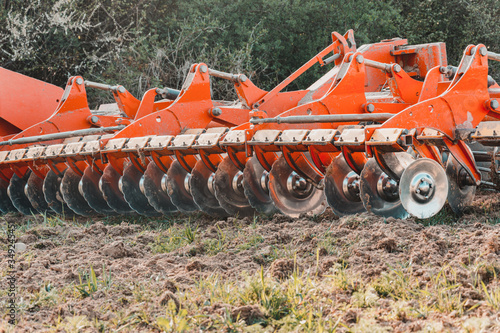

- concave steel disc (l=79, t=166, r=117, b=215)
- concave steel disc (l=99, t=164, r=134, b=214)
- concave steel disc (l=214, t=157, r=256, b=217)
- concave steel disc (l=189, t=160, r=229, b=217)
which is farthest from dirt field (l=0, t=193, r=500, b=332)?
concave steel disc (l=79, t=166, r=117, b=215)

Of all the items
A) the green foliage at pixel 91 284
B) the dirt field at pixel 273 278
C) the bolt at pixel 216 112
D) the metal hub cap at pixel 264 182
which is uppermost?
the bolt at pixel 216 112

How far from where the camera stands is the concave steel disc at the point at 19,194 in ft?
27.0

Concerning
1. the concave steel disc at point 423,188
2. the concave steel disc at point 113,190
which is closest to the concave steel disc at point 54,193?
the concave steel disc at point 113,190

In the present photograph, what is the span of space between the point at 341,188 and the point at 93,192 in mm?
3048

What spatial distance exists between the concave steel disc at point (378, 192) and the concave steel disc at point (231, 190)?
143 centimetres

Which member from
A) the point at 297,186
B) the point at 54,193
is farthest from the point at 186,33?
the point at 297,186

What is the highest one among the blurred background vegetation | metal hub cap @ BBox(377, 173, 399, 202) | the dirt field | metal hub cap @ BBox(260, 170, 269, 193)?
the blurred background vegetation

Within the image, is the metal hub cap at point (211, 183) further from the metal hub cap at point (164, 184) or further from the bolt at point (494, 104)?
the bolt at point (494, 104)

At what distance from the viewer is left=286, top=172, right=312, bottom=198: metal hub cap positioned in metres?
6.20

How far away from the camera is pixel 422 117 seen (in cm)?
548

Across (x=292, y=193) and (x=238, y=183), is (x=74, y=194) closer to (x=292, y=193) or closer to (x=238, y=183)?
(x=238, y=183)

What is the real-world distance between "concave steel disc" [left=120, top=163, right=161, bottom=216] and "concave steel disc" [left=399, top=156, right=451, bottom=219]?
10.0 ft

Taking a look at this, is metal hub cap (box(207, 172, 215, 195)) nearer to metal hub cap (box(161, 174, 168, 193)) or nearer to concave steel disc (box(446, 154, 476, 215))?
metal hub cap (box(161, 174, 168, 193))

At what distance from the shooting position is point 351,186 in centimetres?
582
